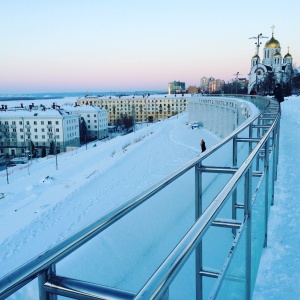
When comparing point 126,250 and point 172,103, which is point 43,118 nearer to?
point 172,103

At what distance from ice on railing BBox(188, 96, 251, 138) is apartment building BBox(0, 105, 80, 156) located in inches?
853

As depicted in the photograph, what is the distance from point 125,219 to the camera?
22.5 ft

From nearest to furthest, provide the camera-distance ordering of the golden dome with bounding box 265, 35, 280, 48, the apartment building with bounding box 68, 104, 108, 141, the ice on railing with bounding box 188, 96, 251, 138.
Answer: the ice on railing with bounding box 188, 96, 251, 138, the golden dome with bounding box 265, 35, 280, 48, the apartment building with bounding box 68, 104, 108, 141

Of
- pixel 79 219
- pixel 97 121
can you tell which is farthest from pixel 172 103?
pixel 79 219

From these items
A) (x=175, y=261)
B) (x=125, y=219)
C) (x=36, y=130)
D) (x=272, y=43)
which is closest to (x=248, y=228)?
(x=175, y=261)

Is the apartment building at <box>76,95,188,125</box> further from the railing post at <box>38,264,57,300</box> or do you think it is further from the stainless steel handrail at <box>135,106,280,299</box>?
the railing post at <box>38,264,57,300</box>

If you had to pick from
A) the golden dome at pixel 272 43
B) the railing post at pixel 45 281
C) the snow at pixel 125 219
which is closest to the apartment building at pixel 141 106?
the golden dome at pixel 272 43

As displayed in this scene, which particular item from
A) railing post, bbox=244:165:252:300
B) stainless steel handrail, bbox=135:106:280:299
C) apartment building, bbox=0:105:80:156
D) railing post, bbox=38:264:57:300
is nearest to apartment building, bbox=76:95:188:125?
apartment building, bbox=0:105:80:156

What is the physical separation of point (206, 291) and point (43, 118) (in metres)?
62.9

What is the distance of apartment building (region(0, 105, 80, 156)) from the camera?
60562 mm

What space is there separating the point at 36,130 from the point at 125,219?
2337 inches

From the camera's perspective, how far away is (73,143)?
63.8 meters

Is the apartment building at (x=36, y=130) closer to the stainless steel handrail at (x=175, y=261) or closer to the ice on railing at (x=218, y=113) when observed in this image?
the ice on railing at (x=218, y=113)

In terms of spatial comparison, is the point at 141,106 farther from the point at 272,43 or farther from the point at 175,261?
the point at 175,261
